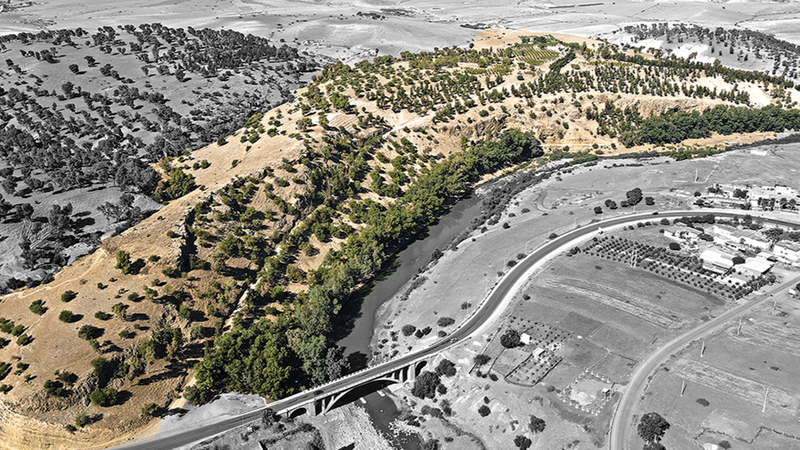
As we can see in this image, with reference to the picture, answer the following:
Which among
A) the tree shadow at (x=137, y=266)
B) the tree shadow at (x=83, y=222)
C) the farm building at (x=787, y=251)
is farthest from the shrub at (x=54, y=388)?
the farm building at (x=787, y=251)

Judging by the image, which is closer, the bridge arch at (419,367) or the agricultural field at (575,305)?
the agricultural field at (575,305)

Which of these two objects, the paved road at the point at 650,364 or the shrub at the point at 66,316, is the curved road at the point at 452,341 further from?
the shrub at the point at 66,316

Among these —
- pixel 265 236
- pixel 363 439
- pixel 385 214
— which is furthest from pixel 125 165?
pixel 363 439

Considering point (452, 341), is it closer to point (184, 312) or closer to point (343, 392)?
point (343, 392)

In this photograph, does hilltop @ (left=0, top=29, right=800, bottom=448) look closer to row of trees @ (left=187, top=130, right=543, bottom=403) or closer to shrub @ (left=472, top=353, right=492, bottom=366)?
row of trees @ (left=187, top=130, right=543, bottom=403)

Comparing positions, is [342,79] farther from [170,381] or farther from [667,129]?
[170,381]

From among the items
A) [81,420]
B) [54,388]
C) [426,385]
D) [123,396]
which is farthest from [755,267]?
[54,388]
